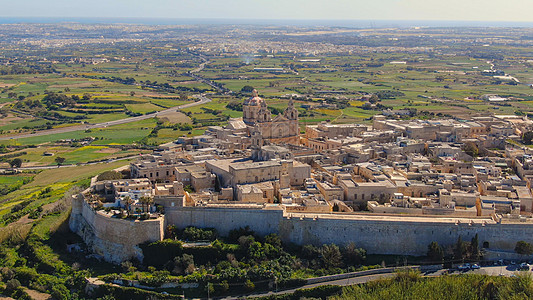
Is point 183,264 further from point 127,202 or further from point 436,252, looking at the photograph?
point 436,252

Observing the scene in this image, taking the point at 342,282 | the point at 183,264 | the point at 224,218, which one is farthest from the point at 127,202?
the point at 342,282

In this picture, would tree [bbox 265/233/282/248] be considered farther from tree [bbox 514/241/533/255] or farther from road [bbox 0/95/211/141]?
road [bbox 0/95/211/141]

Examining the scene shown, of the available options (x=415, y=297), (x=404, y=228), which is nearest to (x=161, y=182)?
(x=404, y=228)

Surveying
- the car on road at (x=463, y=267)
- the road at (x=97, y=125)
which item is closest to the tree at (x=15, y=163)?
the road at (x=97, y=125)

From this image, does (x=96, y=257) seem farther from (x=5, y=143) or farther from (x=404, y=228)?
(x=5, y=143)

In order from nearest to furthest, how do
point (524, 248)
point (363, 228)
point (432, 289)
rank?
point (432, 289) → point (524, 248) → point (363, 228)

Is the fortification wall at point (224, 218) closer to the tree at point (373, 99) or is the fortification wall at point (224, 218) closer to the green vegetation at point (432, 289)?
the green vegetation at point (432, 289)

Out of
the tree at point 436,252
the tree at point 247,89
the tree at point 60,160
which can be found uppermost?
the tree at point 436,252

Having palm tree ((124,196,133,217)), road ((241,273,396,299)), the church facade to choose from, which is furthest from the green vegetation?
the church facade
